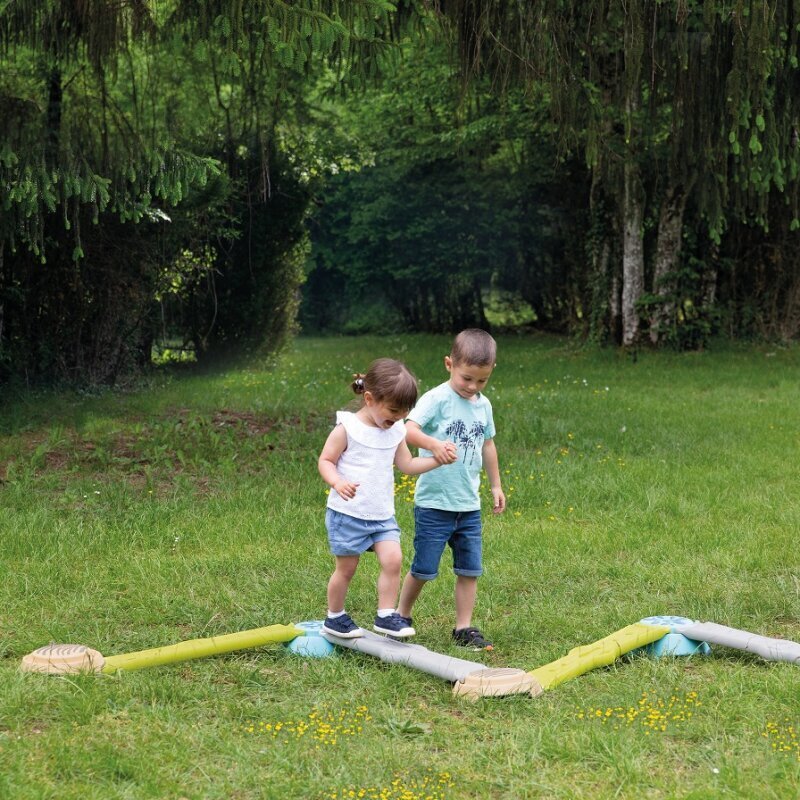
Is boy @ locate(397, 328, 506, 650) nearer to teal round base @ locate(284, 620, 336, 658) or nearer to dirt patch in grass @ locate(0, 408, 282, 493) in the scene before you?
teal round base @ locate(284, 620, 336, 658)

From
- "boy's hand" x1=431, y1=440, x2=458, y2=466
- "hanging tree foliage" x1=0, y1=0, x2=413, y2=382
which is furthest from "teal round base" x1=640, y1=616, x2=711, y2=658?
"hanging tree foliage" x1=0, y1=0, x2=413, y2=382

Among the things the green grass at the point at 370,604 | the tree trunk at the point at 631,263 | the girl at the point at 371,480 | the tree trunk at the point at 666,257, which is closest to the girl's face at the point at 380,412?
the girl at the point at 371,480

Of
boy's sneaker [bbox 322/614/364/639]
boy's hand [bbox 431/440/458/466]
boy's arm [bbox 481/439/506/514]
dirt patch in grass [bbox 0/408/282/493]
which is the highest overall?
boy's hand [bbox 431/440/458/466]

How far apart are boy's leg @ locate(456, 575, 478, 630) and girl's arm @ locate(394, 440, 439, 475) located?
2.20ft

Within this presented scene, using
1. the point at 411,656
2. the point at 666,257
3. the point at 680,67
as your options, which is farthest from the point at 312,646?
the point at 666,257

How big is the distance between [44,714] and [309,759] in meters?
1.12

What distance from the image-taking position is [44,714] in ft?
13.5

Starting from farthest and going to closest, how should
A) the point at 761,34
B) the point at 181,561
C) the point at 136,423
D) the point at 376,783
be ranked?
the point at 136,423 → the point at 761,34 → the point at 181,561 → the point at 376,783

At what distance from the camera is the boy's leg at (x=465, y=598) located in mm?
5086

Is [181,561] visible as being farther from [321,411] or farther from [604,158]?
[604,158]

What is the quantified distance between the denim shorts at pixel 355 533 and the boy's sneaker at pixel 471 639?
0.62 m

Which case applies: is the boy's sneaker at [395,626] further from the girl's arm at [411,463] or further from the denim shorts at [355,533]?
the girl's arm at [411,463]

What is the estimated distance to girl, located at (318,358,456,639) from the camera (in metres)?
4.72

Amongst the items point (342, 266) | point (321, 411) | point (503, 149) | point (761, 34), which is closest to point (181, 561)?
point (321, 411)
